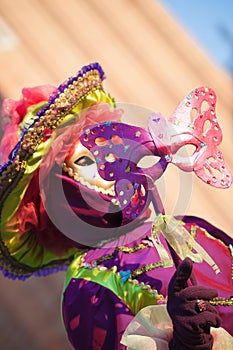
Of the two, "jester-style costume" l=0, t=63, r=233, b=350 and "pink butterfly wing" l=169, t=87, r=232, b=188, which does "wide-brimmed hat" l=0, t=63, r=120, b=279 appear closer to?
"jester-style costume" l=0, t=63, r=233, b=350

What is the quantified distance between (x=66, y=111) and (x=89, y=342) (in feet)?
1.10

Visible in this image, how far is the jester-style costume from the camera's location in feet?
2.45

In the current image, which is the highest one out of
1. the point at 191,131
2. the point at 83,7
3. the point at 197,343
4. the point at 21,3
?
the point at 21,3

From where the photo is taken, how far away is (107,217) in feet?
2.87

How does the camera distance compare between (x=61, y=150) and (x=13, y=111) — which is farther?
(x=13, y=111)

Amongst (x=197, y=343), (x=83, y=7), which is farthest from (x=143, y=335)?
→ (x=83, y=7)

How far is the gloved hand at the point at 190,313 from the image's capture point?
659 millimetres

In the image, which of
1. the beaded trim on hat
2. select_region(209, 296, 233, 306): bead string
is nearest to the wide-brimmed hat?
the beaded trim on hat

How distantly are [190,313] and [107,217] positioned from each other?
25cm

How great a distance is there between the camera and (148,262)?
2.69ft

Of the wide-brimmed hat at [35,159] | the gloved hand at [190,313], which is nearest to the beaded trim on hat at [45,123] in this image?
the wide-brimmed hat at [35,159]

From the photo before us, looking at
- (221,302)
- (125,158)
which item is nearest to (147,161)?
(125,158)

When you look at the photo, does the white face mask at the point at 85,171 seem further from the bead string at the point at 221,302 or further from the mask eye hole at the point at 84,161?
the bead string at the point at 221,302

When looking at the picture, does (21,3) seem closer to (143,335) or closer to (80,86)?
(80,86)
